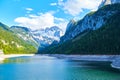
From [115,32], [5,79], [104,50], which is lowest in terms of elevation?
[5,79]

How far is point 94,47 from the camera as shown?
7736 inches

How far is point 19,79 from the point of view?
60.7 metres

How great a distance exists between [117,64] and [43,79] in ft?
126

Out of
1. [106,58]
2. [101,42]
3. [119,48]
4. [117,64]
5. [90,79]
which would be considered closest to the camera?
[90,79]

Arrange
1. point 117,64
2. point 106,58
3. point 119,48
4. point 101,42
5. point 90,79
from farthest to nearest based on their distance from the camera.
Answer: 1. point 101,42
2. point 119,48
3. point 106,58
4. point 117,64
5. point 90,79

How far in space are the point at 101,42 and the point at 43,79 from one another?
5517 inches

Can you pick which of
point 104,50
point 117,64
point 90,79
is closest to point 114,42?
point 104,50

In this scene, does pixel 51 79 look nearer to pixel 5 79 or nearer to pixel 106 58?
pixel 5 79

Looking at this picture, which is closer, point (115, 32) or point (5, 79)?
point (5, 79)

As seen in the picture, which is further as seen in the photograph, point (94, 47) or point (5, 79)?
point (94, 47)

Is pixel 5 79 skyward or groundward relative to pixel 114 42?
groundward

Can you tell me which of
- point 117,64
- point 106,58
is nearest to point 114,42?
point 106,58

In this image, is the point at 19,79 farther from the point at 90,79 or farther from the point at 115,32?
the point at 115,32

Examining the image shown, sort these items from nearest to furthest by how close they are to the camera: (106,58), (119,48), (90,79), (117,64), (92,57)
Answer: (90,79) → (117,64) → (106,58) → (119,48) → (92,57)
